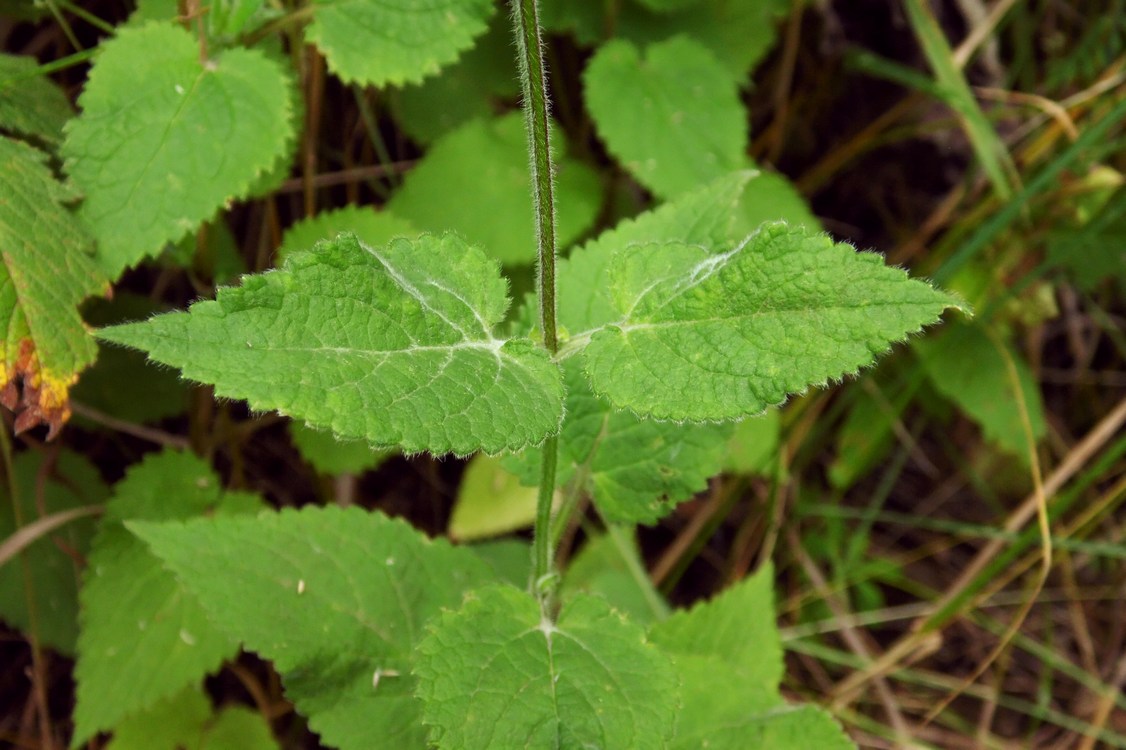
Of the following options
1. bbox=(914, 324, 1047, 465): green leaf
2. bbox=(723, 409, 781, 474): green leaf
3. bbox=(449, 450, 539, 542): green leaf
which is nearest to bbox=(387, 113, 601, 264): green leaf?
bbox=(449, 450, 539, 542): green leaf

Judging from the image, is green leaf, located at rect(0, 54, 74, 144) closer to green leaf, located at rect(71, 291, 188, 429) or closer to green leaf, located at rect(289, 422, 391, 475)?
green leaf, located at rect(71, 291, 188, 429)

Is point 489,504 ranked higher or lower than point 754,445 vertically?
lower

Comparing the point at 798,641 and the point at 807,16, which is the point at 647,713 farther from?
the point at 807,16

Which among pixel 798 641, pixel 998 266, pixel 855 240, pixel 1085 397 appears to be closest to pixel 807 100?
pixel 855 240

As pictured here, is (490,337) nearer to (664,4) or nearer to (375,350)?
(375,350)

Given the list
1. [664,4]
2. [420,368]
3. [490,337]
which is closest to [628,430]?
[490,337]
